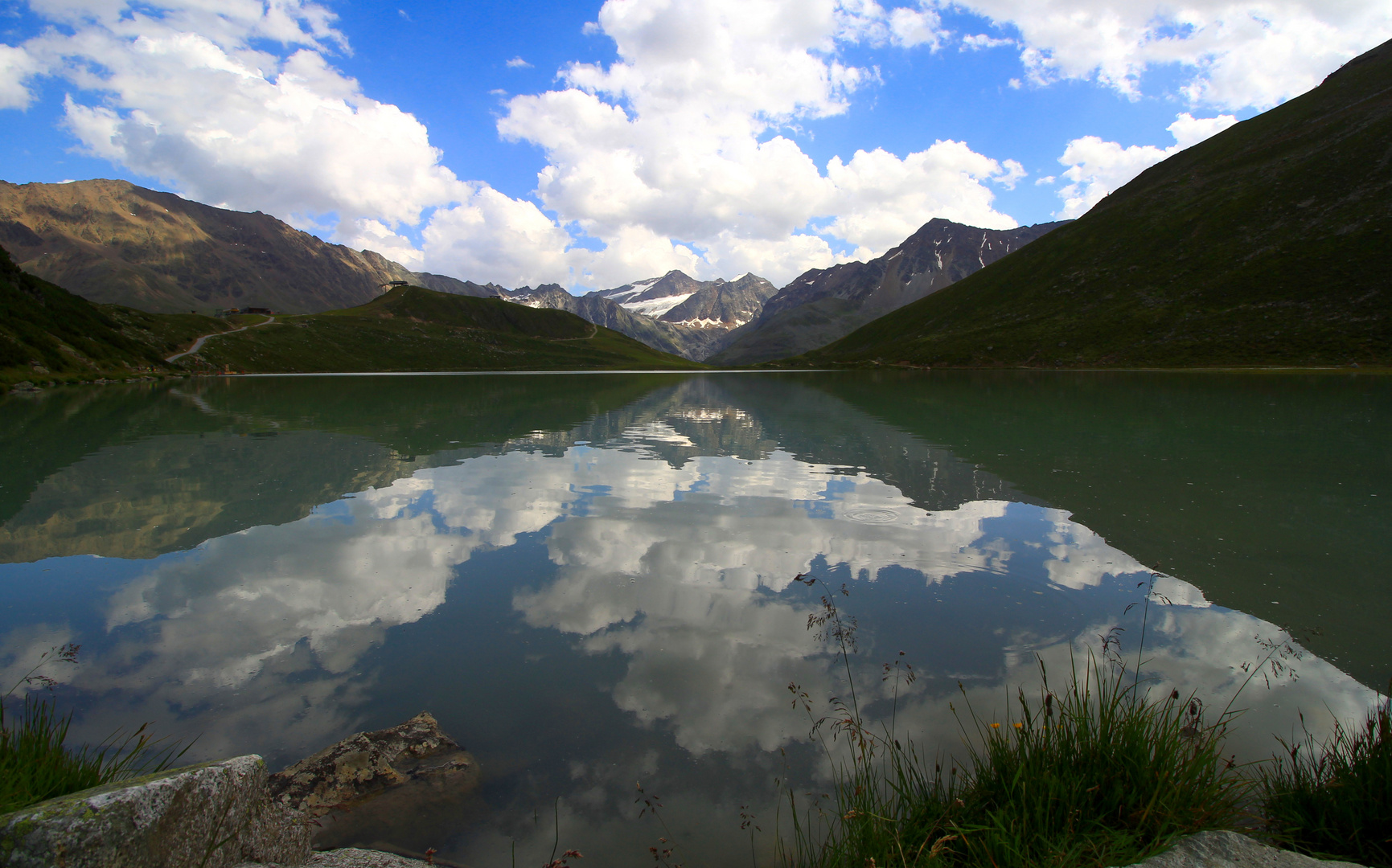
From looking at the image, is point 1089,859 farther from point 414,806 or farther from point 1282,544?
point 1282,544

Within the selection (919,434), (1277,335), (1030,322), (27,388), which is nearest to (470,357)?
(27,388)

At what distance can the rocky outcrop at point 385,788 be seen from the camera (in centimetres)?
591

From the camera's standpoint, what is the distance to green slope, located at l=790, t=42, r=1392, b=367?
111500mm

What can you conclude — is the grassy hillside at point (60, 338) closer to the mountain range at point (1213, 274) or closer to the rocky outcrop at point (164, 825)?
the mountain range at point (1213, 274)

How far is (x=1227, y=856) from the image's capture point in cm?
420

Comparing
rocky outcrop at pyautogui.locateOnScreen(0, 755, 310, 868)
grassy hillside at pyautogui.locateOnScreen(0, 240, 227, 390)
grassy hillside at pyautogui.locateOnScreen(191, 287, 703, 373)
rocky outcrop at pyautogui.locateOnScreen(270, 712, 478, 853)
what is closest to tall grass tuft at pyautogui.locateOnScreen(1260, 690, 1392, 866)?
rocky outcrop at pyautogui.locateOnScreen(270, 712, 478, 853)

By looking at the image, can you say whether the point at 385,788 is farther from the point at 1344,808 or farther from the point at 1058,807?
the point at 1344,808

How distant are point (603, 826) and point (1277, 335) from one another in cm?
14892

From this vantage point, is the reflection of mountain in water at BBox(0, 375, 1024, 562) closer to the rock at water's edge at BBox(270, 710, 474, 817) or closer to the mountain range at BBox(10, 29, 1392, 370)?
the rock at water's edge at BBox(270, 710, 474, 817)

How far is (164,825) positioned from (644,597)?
7.97 meters

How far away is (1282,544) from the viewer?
13.7 metres

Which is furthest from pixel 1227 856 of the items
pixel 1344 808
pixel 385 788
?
pixel 385 788

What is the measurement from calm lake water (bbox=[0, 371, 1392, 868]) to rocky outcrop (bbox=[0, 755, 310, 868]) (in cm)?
151

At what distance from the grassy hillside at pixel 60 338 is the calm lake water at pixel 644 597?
188ft
